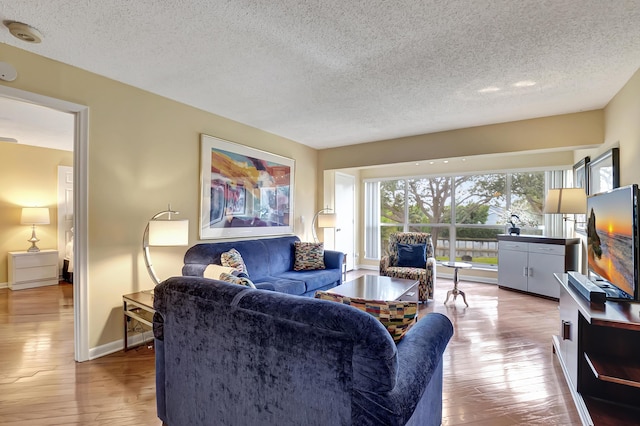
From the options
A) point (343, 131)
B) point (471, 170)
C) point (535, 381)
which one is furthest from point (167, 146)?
point (471, 170)

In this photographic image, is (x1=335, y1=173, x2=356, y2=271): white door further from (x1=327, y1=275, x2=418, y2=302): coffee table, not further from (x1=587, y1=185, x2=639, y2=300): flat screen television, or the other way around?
(x1=587, y1=185, x2=639, y2=300): flat screen television

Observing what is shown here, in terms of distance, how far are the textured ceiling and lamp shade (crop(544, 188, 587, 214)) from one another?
95cm

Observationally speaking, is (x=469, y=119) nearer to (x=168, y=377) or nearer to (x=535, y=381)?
(x=535, y=381)

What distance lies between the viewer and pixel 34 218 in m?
5.20

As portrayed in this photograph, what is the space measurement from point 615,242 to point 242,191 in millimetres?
3721

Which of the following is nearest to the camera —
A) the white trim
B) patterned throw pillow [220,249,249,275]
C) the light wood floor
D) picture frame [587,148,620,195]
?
the light wood floor

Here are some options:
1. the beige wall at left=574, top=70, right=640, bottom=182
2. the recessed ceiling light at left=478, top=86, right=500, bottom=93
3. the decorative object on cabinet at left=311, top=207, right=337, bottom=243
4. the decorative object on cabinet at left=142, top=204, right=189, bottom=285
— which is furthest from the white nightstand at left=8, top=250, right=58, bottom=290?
the beige wall at left=574, top=70, right=640, bottom=182

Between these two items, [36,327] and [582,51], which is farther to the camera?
[36,327]

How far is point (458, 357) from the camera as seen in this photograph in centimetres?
272

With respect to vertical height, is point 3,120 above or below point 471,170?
above

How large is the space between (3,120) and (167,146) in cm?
260

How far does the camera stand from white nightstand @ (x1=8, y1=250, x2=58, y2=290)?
4.97 metres

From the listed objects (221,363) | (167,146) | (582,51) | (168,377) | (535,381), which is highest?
(582,51)

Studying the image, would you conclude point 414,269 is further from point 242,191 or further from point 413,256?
point 242,191
